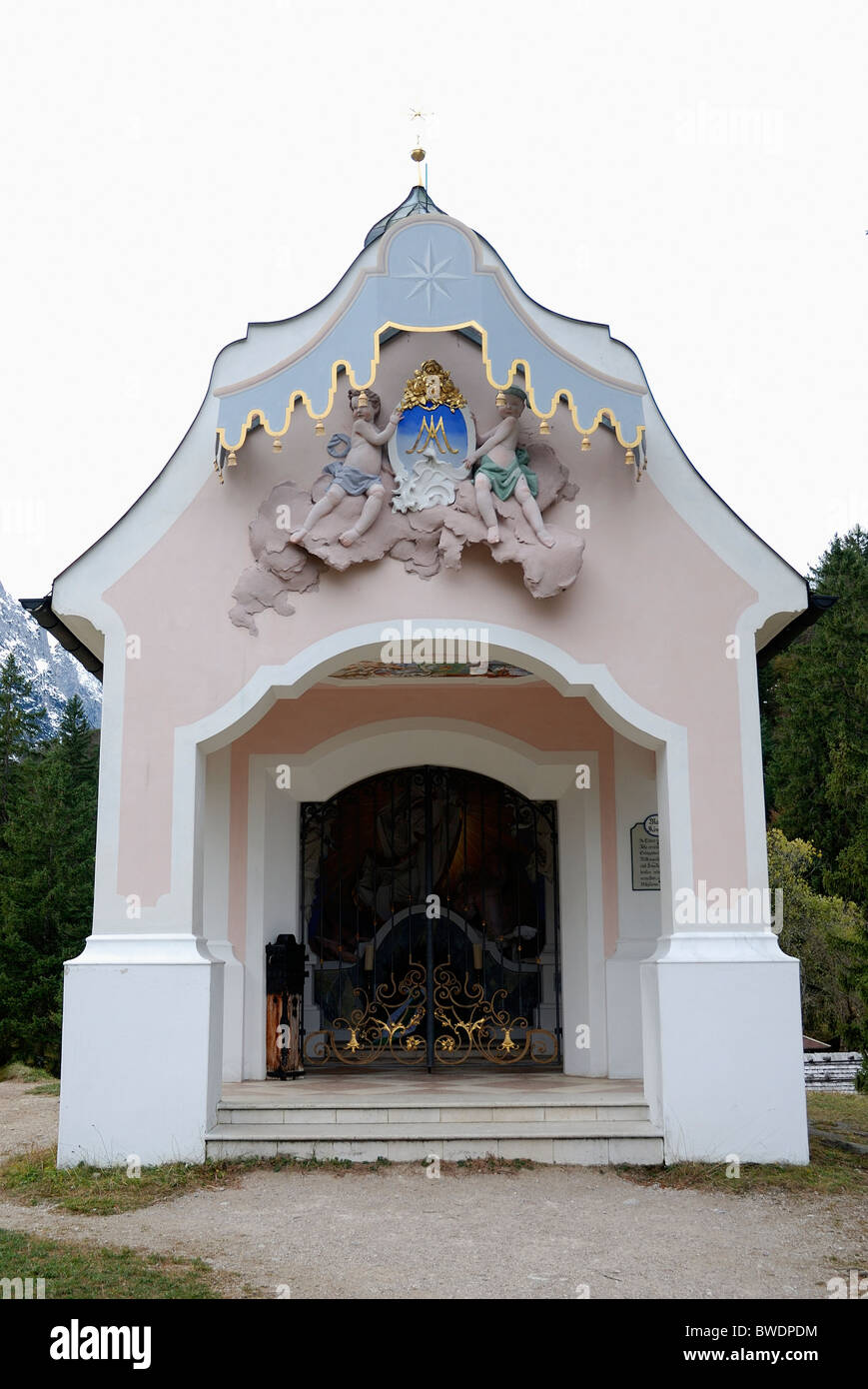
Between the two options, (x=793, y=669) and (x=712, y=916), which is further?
(x=793, y=669)

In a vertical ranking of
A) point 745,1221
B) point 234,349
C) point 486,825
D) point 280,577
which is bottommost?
point 745,1221

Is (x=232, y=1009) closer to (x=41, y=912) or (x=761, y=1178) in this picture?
(x=761, y=1178)

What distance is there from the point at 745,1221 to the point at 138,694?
16.2 feet

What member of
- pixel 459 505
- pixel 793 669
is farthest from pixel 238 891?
pixel 793 669

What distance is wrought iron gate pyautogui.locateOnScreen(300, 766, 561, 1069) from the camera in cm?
1081

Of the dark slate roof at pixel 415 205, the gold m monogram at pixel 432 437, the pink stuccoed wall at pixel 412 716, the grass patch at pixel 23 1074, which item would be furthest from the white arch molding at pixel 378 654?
the grass patch at pixel 23 1074

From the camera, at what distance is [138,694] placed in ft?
27.6

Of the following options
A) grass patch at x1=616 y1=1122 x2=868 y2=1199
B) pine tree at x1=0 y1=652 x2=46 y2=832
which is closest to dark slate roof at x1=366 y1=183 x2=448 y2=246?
grass patch at x1=616 y1=1122 x2=868 y2=1199

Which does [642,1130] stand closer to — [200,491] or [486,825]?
[486,825]

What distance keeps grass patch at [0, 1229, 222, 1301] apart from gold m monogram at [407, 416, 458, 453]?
17.4 feet

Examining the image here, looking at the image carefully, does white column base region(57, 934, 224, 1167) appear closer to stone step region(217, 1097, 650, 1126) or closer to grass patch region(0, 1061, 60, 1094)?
stone step region(217, 1097, 650, 1126)

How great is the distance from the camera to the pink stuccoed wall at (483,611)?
328 inches

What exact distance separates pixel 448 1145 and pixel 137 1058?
201cm

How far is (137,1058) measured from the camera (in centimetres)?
775
